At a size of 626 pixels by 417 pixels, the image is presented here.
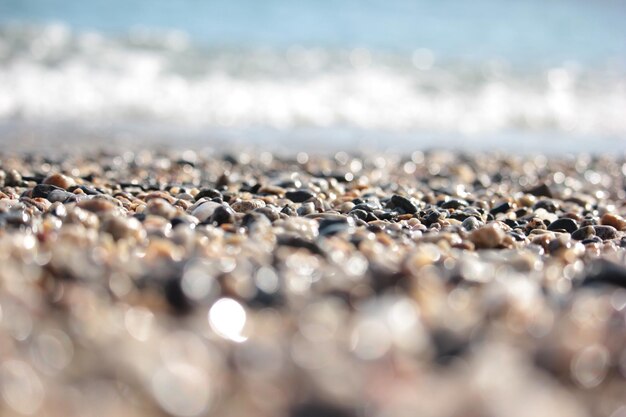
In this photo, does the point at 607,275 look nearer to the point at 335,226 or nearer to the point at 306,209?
the point at 335,226

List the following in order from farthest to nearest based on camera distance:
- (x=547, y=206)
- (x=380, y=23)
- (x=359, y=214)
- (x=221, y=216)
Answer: (x=380, y=23) < (x=547, y=206) < (x=359, y=214) < (x=221, y=216)

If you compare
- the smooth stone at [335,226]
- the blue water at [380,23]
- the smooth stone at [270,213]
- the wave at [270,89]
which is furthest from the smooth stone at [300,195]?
the blue water at [380,23]

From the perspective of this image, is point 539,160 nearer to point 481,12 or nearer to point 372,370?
point 372,370

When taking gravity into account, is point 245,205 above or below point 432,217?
above

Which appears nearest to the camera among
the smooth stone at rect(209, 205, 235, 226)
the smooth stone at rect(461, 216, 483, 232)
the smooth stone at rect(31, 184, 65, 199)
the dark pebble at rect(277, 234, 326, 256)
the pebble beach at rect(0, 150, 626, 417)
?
the pebble beach at rect(0, 150, 626, 417)

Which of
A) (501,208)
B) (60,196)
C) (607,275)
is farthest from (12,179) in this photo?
(607,275)

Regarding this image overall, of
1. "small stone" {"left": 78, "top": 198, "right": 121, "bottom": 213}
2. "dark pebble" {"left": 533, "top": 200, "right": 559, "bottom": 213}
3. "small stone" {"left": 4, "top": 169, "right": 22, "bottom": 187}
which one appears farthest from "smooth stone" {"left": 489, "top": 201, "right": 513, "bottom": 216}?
"small stone" {"left": 4, "top": 169, "right": 22, "bottom": 187}

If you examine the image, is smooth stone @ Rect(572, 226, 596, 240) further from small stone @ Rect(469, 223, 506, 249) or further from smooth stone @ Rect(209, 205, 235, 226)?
smooth stone @ Rect(209, 205, 235, 226)
